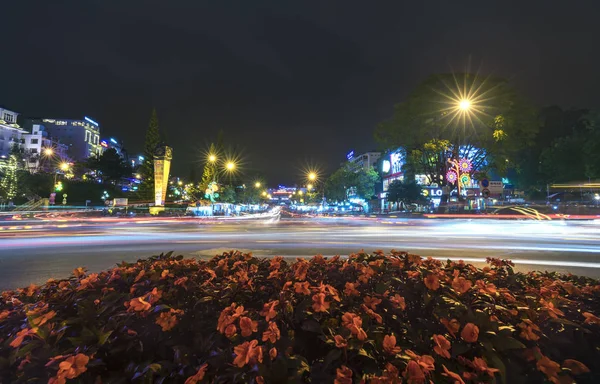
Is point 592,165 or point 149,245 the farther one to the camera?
point 592,165

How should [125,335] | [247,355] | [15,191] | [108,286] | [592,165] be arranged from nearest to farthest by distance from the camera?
[247,355] < [125,335] < [108,286] < [592,165] < [15,191]

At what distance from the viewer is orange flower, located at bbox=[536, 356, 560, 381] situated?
192 centimetres

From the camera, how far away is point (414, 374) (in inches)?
68.4

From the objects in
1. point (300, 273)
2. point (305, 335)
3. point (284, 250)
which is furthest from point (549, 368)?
point (284, 250)

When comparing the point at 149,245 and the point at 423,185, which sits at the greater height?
the point at 423,185

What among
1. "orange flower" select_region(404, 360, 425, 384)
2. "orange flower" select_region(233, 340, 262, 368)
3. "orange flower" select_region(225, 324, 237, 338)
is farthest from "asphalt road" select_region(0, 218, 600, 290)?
"orange flower" select_region(404, 360, 425, 384)

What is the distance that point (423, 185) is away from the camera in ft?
181

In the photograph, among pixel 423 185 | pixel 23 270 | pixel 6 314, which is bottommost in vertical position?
pixel 23 270

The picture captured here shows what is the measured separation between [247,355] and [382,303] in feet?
3.96

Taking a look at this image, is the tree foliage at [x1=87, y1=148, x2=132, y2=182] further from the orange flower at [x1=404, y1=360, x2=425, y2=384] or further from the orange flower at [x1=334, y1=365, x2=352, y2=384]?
the orange flower at [x1=404, y1=360, x2=425, y2=384]

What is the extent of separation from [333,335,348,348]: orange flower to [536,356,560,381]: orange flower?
3.81ft

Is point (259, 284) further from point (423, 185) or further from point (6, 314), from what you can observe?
point (423, 185)

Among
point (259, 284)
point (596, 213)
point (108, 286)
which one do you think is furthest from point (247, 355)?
point (596, 213)

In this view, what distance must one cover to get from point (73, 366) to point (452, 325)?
7.47 ft
